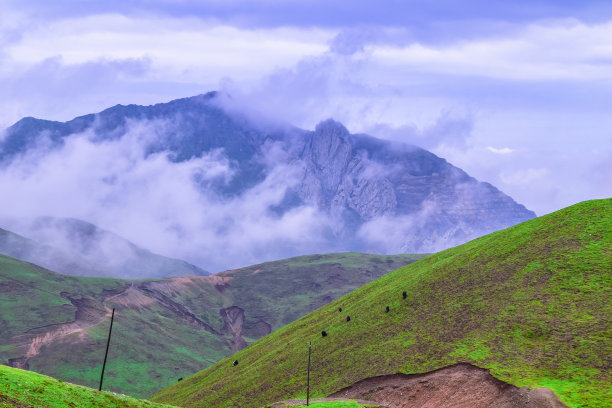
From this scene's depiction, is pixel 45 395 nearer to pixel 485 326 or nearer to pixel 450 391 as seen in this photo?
pixel 450 391

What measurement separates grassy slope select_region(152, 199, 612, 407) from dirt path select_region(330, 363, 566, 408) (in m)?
1.60

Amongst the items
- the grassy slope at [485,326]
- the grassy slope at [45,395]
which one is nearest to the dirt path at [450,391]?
the grassy slope at [485,326]

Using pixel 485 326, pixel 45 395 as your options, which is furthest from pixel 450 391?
pixel 45 395

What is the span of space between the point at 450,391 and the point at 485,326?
15968 mm

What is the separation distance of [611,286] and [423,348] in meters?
28.0

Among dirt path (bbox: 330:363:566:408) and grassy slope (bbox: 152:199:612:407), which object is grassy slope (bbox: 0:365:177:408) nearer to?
dirt path (bbox: 330:363:566:408)

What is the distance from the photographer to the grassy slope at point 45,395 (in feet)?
162

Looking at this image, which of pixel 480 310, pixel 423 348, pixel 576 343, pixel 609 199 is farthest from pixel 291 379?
pixel 609 199

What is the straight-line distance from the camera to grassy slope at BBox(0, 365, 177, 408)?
49.3 meters

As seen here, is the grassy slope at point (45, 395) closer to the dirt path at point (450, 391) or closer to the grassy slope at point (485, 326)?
the dirt path at point (450, 391)

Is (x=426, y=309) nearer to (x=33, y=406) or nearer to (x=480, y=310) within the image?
(x=480, y=310)

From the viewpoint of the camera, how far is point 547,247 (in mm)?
100875

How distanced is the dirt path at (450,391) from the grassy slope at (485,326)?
160 centimetres

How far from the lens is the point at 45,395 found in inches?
2056
